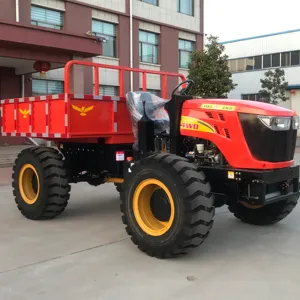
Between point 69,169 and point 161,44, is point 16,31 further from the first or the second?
point 161,44

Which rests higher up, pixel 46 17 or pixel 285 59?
pixel 285 59

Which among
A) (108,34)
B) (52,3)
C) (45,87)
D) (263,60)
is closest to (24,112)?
(45,87)

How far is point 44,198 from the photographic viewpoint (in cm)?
641

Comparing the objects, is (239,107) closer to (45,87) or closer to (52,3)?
(45,87)

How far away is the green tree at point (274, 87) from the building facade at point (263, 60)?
3976mm

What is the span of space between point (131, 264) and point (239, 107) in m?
2.12

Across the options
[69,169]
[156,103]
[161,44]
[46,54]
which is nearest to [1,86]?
[46,54]

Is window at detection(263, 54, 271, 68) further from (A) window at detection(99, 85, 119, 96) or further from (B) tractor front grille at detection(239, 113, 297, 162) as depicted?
(B) tractor front grille at detection(239, 113, 297, 162)

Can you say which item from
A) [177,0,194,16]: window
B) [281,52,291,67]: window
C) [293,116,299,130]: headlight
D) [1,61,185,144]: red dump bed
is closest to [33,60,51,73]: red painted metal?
[1,61,185,144]: red dump bed

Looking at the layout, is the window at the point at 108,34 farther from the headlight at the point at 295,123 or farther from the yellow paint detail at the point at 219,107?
the headlight at the point at 295,123

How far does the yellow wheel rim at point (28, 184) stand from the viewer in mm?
6902

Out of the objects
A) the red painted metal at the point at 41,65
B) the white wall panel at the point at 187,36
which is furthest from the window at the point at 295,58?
the red painted metal at the point at 41,65

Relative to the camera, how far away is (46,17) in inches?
771

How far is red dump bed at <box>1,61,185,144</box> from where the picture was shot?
5789 mm
